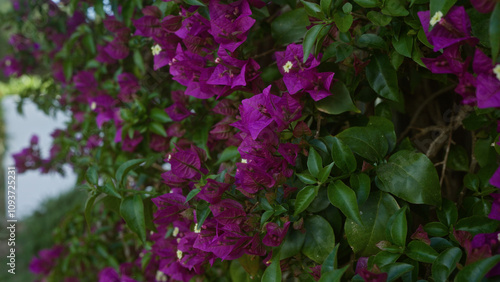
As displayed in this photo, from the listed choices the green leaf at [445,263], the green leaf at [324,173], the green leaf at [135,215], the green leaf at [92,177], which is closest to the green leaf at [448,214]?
the green leaf at [445,263]

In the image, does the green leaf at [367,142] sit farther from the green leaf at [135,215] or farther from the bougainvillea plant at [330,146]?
the green leaf at [135,215]

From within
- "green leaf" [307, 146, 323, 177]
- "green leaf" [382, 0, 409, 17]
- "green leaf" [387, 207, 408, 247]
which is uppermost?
"green leaf" [382, 0, 409, 17]

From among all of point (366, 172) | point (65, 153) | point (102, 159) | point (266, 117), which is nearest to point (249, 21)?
point (266, 117)

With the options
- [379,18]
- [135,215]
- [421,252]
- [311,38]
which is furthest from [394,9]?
[135,215]

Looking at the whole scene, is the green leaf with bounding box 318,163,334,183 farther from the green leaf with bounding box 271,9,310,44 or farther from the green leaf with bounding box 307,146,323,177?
the green leaf with bounding box 271,9,310,44

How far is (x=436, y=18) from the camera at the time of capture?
596mm

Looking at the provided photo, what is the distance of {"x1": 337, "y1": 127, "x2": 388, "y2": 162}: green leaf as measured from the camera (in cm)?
75

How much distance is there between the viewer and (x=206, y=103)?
106 cm

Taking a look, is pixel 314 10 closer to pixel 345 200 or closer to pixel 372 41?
pixel 372 41

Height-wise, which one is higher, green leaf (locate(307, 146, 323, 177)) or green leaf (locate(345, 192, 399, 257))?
green leaf (locate(307, 146, 323, 177))

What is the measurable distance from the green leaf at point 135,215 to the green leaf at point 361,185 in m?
0.41

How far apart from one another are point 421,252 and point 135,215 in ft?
1.70

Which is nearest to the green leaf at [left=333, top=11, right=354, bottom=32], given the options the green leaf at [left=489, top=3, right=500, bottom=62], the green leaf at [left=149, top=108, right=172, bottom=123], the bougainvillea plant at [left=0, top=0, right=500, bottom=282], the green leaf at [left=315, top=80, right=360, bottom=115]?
the bougainvillea plant at [left=0, top=0, right=500, bottom=282]

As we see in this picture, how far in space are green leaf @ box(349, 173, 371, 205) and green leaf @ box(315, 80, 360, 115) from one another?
0.11 meters
